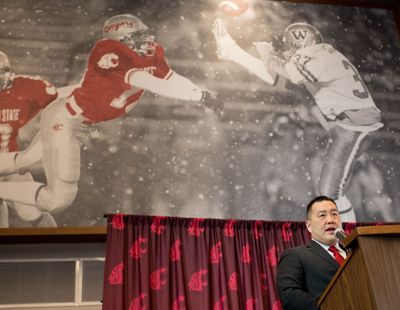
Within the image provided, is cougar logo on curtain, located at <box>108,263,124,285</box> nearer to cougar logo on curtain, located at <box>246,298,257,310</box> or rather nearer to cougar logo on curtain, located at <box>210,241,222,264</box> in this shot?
cougar logo on curtain, located at <box>210,241,222,264</box>

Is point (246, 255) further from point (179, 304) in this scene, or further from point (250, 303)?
point (179, 304)

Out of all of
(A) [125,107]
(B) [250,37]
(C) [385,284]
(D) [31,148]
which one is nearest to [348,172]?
(B) [250,37]

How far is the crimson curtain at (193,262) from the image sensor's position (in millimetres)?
3406

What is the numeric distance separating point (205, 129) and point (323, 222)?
65.5 inches

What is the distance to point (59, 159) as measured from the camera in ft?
12.7

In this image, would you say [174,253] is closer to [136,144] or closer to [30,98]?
[136,144]

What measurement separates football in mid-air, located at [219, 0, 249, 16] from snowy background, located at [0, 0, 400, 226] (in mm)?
66

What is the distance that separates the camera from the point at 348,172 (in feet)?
13.7

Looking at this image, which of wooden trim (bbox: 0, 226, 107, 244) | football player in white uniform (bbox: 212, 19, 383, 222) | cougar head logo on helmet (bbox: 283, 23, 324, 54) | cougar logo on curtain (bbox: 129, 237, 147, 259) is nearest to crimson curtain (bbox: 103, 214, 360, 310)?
cougar logo on curtain (bbox: 129, 237, 147, 259)

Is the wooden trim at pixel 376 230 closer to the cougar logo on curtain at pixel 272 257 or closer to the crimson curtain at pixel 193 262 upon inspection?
the crimson curtain at pixel 193 262

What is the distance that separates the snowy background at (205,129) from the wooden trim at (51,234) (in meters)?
0.08

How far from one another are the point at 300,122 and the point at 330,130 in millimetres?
236

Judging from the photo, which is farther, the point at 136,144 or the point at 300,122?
the point at 300,122

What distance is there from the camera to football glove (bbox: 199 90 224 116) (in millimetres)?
4262
